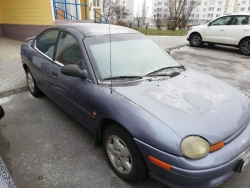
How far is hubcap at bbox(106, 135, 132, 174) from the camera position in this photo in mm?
2102

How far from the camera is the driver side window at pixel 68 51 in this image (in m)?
2.75

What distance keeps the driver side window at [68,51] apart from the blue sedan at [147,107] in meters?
0.01

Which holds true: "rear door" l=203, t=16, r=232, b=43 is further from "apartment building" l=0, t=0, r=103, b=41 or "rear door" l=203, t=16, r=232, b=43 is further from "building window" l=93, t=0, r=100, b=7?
"building window" l=93, t=0, r=100, b=7

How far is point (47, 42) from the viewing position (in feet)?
11.9

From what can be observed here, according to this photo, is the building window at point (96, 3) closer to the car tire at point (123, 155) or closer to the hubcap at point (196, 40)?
the hubcap at point (196, 40)

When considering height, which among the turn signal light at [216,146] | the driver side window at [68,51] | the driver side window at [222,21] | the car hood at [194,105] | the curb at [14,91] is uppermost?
the driver side window at [222,21]

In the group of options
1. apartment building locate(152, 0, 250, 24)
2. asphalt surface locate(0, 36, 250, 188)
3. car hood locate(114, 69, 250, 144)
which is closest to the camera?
car hood locate(114, 69, 250, 144)

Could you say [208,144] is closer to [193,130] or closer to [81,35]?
[193,130]

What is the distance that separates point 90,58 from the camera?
257cm

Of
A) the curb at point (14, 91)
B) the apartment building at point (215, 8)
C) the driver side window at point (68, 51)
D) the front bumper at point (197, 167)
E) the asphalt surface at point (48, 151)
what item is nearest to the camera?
the front bumper at point (197, 167)

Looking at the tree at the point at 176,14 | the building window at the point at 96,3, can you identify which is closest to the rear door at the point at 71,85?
the building window at the point at 96,3

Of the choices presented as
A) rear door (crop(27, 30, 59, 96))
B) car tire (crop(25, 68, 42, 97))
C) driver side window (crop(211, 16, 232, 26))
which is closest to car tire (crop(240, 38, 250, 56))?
driver side window (crop(211, 16, 232, 26))

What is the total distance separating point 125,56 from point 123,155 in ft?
4.24

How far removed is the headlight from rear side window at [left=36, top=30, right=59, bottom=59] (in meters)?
2.51
